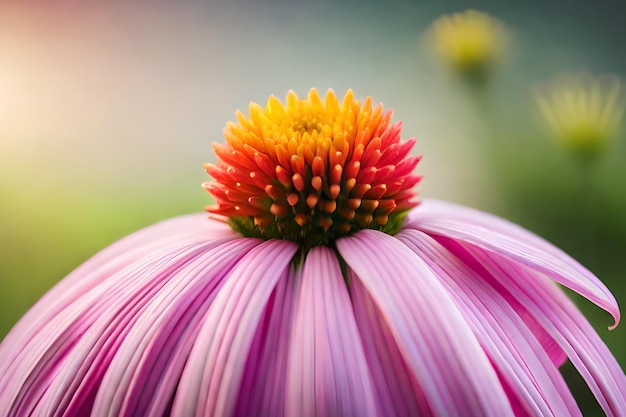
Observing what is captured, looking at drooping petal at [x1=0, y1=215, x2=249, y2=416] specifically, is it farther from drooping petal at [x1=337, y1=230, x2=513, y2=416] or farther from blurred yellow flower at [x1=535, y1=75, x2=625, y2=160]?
blurred yellow flower at [x1=535, y1=75, x2=625, y2=160]

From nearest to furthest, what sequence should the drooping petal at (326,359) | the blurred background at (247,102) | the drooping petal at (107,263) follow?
1. the drooping petal at (326,359)
2. the drooping petal at (107,263)
3. the blurred background at (247,102)

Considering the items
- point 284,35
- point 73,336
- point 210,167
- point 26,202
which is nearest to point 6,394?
point 73,336

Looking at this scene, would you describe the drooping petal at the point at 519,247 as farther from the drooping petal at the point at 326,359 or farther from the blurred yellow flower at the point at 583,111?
the blurred yellow flower at the point at 583,111

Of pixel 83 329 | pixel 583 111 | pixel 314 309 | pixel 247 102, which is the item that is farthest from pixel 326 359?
pixel 583 111

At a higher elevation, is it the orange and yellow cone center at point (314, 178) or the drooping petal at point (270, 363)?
the orange and yellow cone center at point (314, 178)

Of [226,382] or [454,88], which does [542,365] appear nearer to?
[226,382]

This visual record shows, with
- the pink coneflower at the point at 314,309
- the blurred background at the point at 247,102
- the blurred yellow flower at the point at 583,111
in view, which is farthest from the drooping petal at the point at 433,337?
the blurred yellow flower at the point at 583,111
